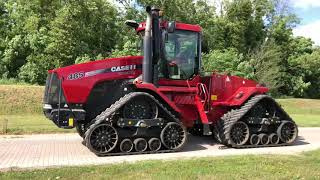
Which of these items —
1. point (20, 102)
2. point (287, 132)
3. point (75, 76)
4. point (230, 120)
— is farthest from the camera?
point (20, 102)

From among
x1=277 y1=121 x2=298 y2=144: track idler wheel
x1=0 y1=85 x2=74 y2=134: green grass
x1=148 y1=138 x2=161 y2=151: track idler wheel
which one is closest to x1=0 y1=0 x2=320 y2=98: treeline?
x1=0 y1=85 x2=74 y2=134: green grass

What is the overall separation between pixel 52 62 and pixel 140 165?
32.9m

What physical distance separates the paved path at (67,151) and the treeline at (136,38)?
16.7 metres

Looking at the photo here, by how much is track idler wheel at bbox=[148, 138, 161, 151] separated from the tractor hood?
5.43 feet

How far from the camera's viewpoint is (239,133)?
1341 centimetres

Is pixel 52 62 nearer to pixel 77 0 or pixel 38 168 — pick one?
pixel 77 0

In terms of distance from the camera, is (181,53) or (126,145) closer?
(126,145)

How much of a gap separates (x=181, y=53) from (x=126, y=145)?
292cm

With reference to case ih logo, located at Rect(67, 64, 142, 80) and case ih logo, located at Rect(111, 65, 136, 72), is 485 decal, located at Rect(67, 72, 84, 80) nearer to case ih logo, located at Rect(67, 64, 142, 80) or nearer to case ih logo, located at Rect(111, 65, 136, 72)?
case ih logo, located at Rect(67, 64, 142, 80)

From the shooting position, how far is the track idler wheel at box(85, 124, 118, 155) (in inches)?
451

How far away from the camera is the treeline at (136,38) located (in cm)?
4179

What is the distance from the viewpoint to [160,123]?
12172 millimetres

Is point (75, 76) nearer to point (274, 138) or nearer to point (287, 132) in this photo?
point (274, 138)

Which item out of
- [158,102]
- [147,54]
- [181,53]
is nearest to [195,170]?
[158,102]
